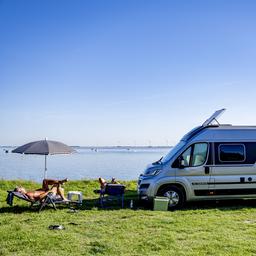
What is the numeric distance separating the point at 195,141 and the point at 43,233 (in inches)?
211

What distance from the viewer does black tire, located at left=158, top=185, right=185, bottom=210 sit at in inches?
437

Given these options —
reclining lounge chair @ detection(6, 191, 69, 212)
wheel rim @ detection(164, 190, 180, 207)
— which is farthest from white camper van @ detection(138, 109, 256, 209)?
reclining lounge chair @ detection(6, 191, 69, 212)

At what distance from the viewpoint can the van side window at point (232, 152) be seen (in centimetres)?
1139

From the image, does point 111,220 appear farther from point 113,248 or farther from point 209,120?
point 209,120

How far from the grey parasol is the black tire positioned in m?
3.22

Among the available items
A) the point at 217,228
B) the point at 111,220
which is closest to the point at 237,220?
the point at 217,228

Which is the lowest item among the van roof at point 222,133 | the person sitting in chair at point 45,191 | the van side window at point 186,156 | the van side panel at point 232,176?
the person sitting in chair at point 45,191

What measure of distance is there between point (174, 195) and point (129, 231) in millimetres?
3585

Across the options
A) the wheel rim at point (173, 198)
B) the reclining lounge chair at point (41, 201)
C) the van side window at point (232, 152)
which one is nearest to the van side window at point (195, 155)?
the van side window at point (232, 152)

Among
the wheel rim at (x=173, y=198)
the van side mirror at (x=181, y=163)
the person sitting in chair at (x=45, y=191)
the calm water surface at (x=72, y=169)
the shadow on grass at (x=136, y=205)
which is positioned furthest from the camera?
the calm water surface at (x=72, y=169)

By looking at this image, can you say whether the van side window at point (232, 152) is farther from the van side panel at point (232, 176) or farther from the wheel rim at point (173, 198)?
the wheel rim at point (173, 198)

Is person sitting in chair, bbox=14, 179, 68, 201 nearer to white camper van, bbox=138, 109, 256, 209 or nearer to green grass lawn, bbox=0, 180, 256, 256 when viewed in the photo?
green grass lawn, bbox=0, 180, 256, 256

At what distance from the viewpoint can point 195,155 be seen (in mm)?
11320

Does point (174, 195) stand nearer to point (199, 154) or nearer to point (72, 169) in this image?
point (199, 154)
